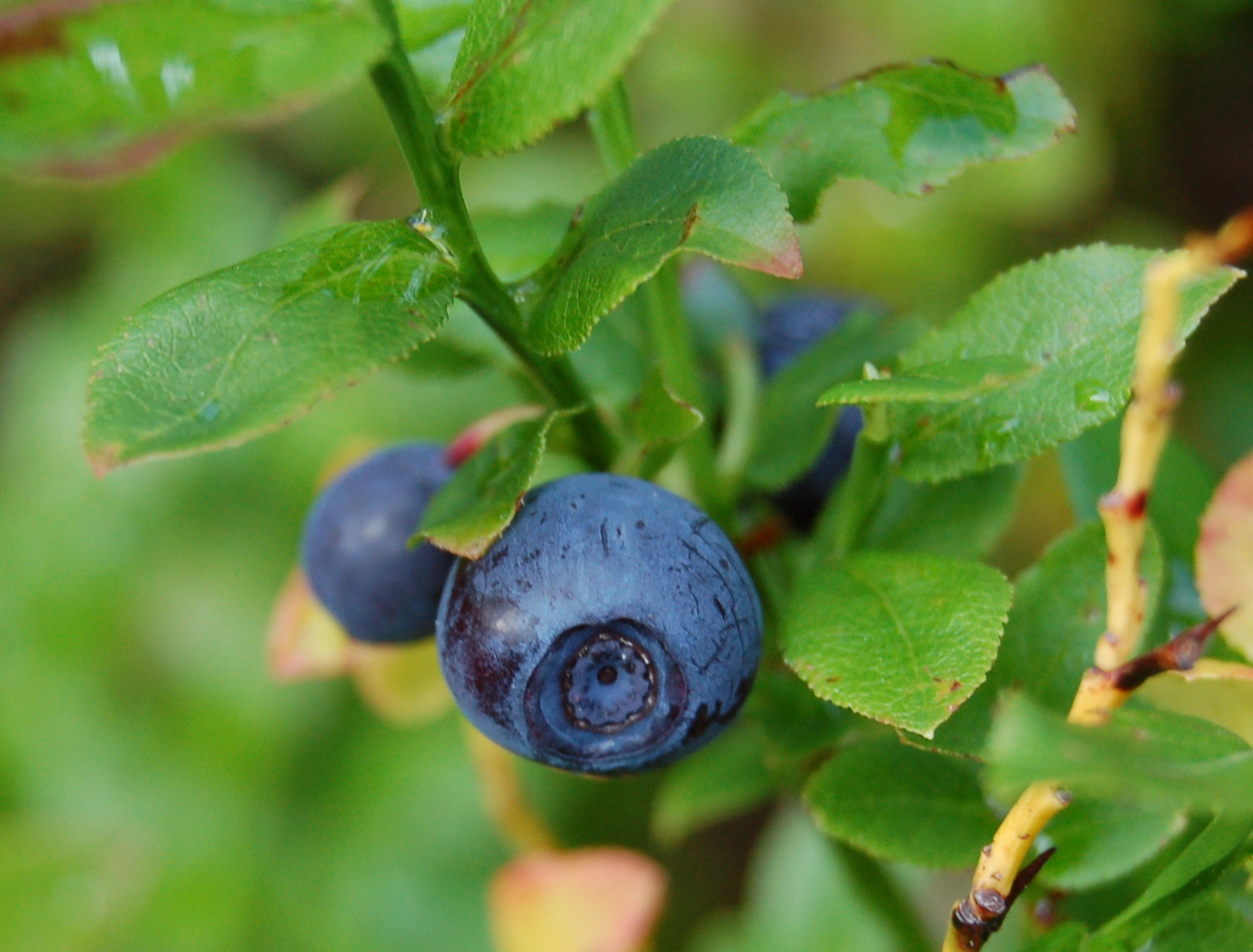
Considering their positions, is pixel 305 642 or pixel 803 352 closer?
pixel 803 352

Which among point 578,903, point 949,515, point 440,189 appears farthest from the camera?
point 578,903

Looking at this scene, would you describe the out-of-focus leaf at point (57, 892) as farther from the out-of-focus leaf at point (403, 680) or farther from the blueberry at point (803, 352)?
the blueberry at point (803, 352)

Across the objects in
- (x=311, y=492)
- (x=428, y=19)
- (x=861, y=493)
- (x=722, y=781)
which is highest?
(x=428, y=19)

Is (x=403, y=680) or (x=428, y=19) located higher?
(x=428, y=19)

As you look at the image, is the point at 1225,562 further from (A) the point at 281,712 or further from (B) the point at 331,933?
(A) the point at 281,712

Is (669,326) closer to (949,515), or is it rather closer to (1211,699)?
(949,515)

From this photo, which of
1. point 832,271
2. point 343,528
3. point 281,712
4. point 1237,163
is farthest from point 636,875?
point 1237,163

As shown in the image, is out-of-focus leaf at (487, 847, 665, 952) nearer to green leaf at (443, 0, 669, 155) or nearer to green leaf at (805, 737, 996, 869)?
green leaf at (805, 737, 996, 869)

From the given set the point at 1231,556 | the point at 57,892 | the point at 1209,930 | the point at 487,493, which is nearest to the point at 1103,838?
the point at 1209,930
